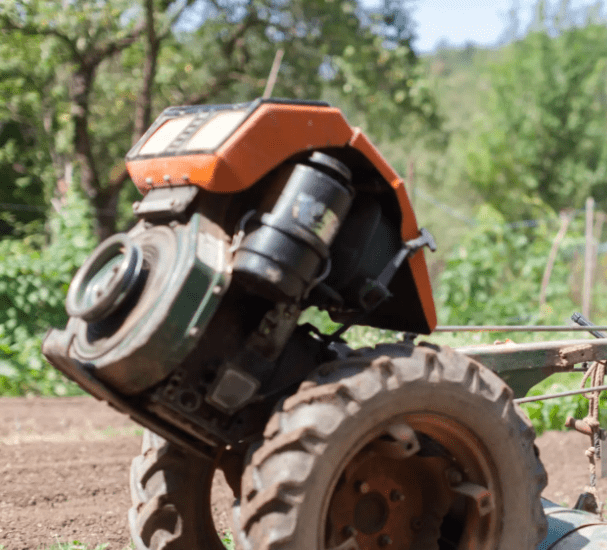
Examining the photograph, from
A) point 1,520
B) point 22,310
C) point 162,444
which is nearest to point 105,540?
point 1,520

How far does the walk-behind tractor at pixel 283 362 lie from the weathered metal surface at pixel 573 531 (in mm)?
506

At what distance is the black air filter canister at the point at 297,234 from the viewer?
2.28 meters

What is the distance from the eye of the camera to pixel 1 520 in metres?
3.70

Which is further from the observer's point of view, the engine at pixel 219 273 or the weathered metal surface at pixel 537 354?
the weathered metal surface at pixel 537 354

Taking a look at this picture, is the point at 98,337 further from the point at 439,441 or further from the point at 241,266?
the point at 439,441

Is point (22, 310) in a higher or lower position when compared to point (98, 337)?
lower

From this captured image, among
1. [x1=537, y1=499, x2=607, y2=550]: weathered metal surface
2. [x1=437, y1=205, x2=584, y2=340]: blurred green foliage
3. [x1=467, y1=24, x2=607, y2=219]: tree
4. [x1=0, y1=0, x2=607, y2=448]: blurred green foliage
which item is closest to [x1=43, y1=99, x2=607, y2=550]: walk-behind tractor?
[x1=537, y1=499, x2=607, y2=550]: weathered metal surface

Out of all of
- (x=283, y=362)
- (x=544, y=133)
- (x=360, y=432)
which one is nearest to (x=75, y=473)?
(x=283, y=362)

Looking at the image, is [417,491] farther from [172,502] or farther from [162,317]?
[162,317]

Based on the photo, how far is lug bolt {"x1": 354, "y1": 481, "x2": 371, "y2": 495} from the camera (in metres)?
2.47

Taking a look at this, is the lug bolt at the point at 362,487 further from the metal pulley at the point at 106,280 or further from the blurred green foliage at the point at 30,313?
the blurred green foliage at the point at 30,313

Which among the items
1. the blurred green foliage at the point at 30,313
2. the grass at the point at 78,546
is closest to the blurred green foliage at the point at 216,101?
the blurred green foliage at the point at 30,313

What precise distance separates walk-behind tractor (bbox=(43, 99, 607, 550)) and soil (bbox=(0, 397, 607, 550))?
40.7 inches

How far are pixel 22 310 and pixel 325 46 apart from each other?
9.54 metres
